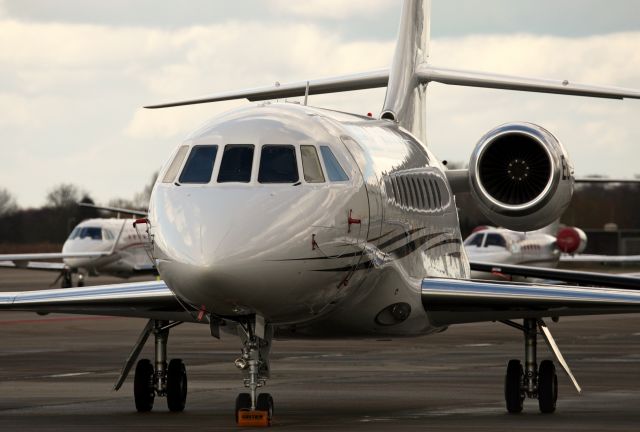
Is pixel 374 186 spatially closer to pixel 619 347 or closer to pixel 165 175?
pixel 165 175

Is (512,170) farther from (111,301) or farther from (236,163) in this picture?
(236,163)

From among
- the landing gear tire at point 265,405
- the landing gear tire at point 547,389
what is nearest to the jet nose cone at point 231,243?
the landing gear tire at point 265,405

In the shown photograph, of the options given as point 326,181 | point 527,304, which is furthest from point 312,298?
point 527,304

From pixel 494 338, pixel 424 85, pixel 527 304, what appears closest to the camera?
pixel 527 304

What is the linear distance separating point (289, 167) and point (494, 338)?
1718 centimetres

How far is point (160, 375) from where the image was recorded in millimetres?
15547

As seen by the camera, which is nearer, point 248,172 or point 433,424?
point 248,172

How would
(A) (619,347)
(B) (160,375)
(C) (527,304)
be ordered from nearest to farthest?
(C) (527,304) < (B) (160,375) < (A) (619,347)

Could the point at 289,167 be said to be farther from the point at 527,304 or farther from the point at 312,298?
the point at 527,304

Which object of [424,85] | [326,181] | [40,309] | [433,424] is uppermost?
[424,85]

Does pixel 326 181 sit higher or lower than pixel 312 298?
higher

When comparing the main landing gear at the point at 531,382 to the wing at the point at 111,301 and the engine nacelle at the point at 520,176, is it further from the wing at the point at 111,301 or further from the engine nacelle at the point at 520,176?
the wing at the point at 111,301

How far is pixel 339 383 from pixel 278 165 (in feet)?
21.6

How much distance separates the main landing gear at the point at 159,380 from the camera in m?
15.4
